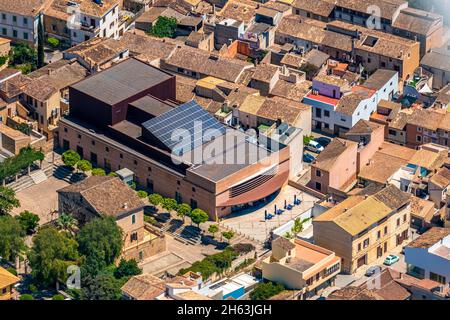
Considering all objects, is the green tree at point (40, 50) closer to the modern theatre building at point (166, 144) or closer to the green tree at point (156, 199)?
the modern theatre building at point (166, 144)

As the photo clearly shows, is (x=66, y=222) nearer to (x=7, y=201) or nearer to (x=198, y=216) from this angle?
(x=7, y=201)

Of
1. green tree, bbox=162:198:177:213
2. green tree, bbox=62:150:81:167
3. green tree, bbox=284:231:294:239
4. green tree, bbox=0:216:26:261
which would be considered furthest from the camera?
green tree, bbox=62:150:81:167

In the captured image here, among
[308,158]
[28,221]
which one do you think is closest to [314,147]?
[308,158]

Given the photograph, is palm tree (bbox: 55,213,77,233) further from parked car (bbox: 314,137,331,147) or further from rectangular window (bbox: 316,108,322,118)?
rectangular window (bbox: 316,108,322,118)

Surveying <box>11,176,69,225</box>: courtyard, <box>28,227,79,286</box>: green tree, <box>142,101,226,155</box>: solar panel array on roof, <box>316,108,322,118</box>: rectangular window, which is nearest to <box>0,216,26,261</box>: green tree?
<box>28,227,79,286</box>: green tree

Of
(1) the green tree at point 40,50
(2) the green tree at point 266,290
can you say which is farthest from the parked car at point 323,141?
(1) the green tree at point 40,50

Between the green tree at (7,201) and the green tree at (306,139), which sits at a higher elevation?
the green tree at (306,139)
